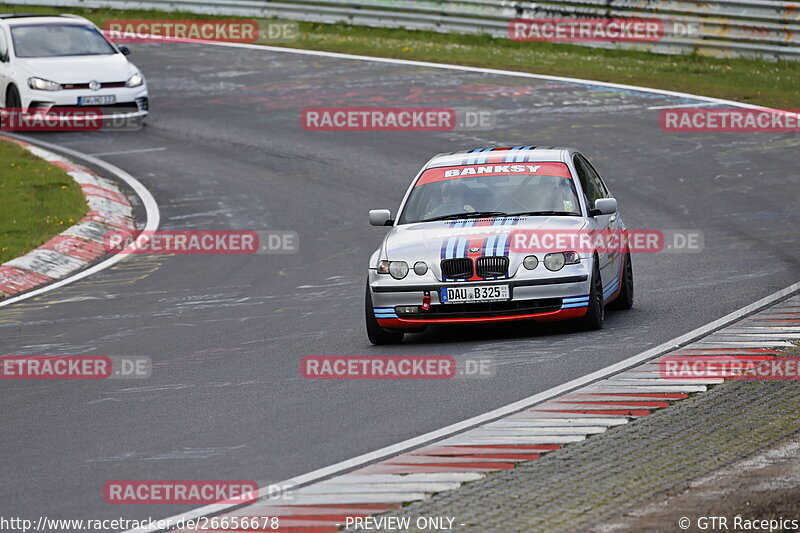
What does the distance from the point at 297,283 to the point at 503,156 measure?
296 cm

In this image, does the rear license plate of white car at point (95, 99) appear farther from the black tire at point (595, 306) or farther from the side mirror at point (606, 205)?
the black tire at point (595, 306)

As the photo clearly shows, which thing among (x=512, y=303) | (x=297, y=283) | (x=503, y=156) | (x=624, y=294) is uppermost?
(x=503, y=156)

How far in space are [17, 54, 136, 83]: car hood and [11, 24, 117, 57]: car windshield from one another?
0.40m

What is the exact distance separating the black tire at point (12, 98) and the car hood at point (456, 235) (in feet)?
42.8

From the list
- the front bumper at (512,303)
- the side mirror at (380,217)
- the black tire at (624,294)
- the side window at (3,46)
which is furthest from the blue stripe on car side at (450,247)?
the side window at (3,46)

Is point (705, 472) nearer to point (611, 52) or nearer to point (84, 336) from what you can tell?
point (84, 336)

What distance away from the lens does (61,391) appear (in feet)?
32.8

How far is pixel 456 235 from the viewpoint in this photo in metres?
11.1

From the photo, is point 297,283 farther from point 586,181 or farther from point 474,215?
point 586,181

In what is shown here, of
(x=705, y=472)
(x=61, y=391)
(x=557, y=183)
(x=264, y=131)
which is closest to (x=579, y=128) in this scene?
(x=264, y=131)

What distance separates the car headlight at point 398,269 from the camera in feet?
35.9

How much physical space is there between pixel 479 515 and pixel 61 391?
14.8 ft

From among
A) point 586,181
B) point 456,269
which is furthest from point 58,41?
point 456,269

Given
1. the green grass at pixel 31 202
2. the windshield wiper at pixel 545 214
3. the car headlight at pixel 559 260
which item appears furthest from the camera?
the green grass at pixel 31 202
